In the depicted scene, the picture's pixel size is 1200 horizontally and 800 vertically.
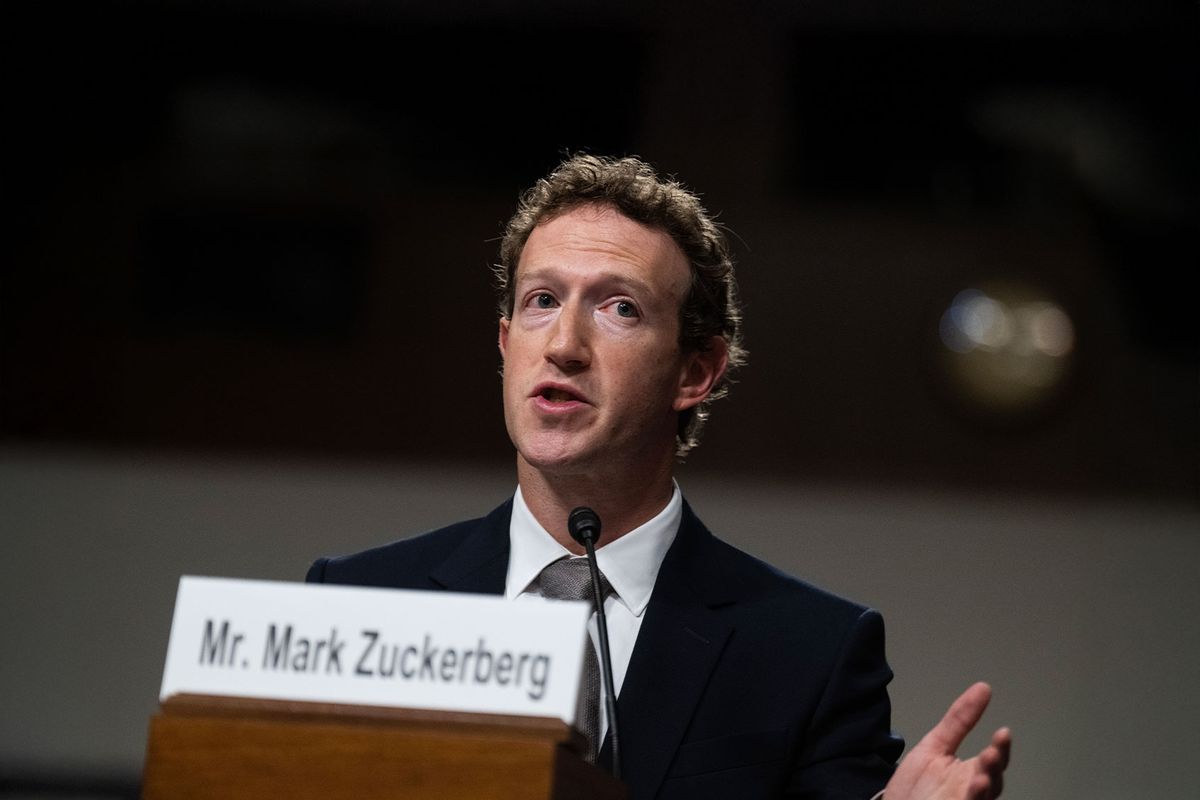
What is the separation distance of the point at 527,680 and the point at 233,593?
0.31m

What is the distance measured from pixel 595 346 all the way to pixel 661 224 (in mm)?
272

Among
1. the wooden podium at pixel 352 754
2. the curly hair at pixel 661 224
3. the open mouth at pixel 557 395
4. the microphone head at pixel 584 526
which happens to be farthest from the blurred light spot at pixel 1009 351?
the wooden podium at pixel 352 754

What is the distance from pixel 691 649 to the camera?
2090mm

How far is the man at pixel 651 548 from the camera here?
2.03m

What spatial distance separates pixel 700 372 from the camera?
248 centimetres

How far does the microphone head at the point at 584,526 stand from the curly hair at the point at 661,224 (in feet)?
1.62

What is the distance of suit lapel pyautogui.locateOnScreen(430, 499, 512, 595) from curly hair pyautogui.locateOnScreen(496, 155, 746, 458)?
0.36 m

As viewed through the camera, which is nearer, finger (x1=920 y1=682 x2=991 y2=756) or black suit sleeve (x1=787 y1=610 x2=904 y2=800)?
finger (x1=920 y1=682 x2=991 y2=756)

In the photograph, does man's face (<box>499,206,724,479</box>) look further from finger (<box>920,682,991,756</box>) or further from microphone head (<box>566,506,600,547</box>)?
finger (<box>920,682,991,756</box>)

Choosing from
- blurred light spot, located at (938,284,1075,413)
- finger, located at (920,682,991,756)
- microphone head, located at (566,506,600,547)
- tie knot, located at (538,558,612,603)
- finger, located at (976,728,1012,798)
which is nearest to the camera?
finger, located at (976,728,1012,798)

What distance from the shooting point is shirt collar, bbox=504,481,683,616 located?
85.8 inches

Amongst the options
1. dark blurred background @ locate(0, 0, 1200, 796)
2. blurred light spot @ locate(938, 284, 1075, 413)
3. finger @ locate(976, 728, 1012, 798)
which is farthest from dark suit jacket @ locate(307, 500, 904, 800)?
blurred light spot @ locate(938, 284, 1075, 413)

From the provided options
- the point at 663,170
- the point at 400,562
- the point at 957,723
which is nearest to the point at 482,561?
the point at 400,562

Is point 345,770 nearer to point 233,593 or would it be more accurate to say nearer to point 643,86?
point 233,593
